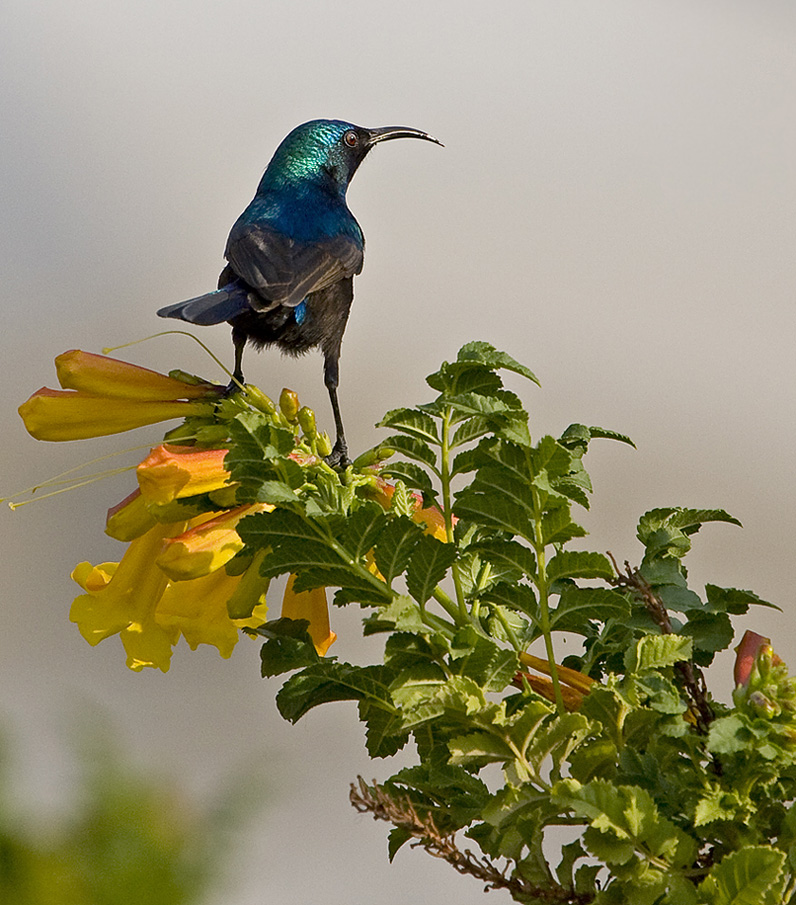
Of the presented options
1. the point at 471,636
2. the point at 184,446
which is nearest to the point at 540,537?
the point at 471,636

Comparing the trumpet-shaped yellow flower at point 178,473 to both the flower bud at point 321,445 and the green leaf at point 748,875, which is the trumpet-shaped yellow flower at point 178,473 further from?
the green leaf at point 748,875

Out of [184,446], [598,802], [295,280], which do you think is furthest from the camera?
[295,280]

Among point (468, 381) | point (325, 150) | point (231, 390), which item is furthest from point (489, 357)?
point (325, 150)

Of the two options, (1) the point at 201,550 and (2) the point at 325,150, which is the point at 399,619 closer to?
(1) the point at 201,550

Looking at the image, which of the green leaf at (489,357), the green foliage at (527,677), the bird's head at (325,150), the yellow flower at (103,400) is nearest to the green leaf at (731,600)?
the green foliage at (527,677)

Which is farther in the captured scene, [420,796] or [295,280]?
[295,280]

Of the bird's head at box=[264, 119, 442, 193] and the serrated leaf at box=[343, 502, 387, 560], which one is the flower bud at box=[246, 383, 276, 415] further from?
the bird's head at box=[264, 119, 442, 193]

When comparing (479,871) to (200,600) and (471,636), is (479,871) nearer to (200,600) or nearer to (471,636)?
(471,636)

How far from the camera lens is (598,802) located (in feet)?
0.86

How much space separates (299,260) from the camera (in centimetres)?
50

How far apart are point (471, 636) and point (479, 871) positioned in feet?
0.23

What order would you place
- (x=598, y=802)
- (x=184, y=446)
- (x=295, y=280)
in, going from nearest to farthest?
1. (x=598, y=802)
2. (x=184, y=446)
3. (x=295, y=280)

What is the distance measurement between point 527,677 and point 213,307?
0.69 ft

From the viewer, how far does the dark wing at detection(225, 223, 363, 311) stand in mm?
465
